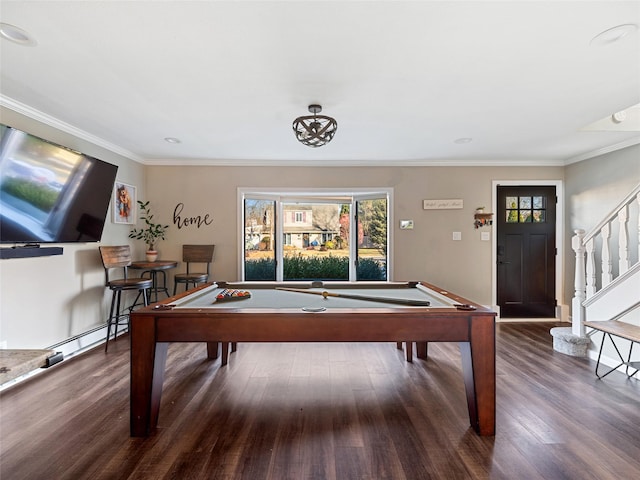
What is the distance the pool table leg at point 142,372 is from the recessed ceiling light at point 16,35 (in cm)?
174

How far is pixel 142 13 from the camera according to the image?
1606 millimetres

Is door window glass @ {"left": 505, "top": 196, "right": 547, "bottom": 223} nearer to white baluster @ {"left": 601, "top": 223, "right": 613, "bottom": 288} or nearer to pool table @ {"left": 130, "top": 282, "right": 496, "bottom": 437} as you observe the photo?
white baluster @ {"left": 601, "top": 223, "right": 613, "bottom": 288}

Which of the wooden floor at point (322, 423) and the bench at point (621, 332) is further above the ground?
the bench at point (621, 332)

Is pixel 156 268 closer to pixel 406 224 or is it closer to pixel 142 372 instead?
pixel 142 372

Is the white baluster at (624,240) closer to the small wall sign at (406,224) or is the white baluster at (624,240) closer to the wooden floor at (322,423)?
the wooden floor at (322,423)

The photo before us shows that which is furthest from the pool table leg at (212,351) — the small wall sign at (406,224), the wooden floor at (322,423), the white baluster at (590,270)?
the white baluster at (590,270)

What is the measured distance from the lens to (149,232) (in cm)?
460

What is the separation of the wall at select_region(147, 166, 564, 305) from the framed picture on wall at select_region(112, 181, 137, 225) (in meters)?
0.70

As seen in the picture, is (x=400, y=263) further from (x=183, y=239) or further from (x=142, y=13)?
(x=142, y=13)

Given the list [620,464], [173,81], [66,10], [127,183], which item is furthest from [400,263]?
[66,10]

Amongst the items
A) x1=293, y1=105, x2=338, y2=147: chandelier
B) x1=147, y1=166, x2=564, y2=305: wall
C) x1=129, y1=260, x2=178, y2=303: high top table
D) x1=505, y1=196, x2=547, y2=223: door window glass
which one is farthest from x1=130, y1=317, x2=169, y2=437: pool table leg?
x1=505, y1=196, x2=547, y2=223: door window glass

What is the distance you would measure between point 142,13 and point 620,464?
11.4ft

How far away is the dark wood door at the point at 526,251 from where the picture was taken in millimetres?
4777

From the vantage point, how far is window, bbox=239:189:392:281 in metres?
5.00
